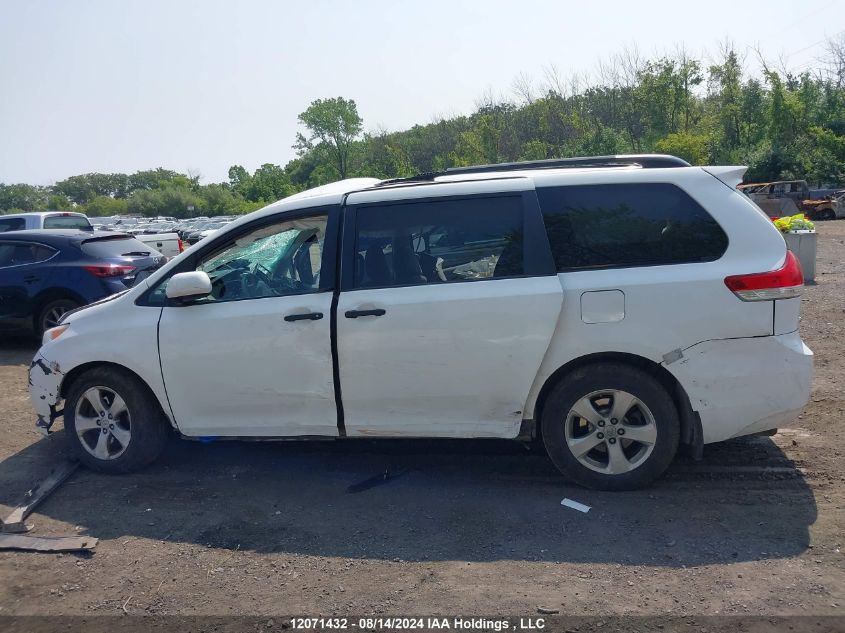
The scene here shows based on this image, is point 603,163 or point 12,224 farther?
point 12,224

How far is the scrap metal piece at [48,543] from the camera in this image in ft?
14.0

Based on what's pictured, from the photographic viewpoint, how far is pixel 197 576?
3.91 m

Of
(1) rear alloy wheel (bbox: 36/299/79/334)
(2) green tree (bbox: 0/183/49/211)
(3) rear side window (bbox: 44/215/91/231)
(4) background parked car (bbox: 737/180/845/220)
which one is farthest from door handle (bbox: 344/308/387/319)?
(2) green tree (bbox: 0/183/49/211)

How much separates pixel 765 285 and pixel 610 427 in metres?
1.22

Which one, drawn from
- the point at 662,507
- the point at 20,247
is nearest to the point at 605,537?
the point at 662,507

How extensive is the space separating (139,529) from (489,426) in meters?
2.22

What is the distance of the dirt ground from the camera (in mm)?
3592

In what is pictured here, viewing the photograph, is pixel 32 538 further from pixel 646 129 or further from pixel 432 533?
pixel 646 129

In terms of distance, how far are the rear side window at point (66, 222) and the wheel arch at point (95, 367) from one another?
1030 cm

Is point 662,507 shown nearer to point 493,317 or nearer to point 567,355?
point 567,355

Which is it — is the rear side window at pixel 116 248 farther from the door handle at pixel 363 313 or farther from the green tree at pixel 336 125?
the green tree at pixel 336 125

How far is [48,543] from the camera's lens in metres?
4.33

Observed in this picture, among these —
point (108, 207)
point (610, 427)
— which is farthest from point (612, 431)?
point (108, 207)

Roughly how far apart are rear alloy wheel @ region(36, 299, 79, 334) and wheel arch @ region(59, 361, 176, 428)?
184 inches
